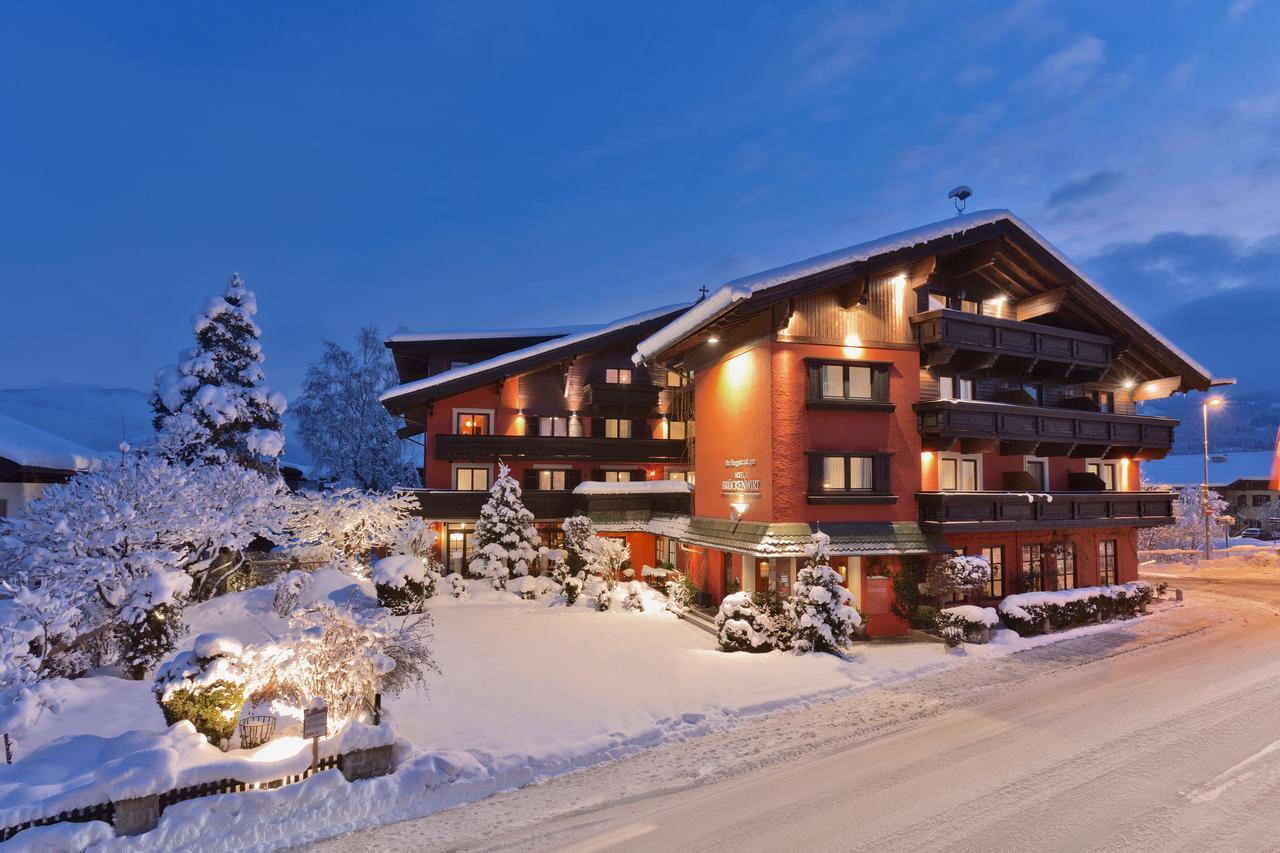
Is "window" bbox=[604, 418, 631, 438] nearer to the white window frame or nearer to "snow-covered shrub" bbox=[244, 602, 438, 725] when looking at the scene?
the white window frame

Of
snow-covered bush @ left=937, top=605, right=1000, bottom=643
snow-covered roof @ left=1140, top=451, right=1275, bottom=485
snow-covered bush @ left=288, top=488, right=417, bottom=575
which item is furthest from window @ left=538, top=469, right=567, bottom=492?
snow-covered roof @ left=1140, top=451, right=1275, bottom=485

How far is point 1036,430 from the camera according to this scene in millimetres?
24969

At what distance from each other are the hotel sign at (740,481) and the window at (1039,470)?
40.7 ft

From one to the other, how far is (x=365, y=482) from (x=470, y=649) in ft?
96.5

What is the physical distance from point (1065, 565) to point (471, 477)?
27206 mm

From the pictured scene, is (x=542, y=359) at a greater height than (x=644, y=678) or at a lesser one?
greater

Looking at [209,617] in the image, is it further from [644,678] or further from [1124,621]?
[1124,621]

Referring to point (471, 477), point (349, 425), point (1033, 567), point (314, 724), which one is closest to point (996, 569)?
point (1033, 567)

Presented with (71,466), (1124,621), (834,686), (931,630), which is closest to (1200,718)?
(834,686)

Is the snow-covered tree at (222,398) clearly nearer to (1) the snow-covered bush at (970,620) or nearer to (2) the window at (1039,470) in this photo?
(1) the snow-covered bush at (970,620)

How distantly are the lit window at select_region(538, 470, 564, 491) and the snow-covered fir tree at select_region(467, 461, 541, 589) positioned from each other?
5.21 metres

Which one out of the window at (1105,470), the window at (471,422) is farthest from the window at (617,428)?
the window at (1105,470)

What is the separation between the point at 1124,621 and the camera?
82.4 ft

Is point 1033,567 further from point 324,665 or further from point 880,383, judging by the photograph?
point 324,665
